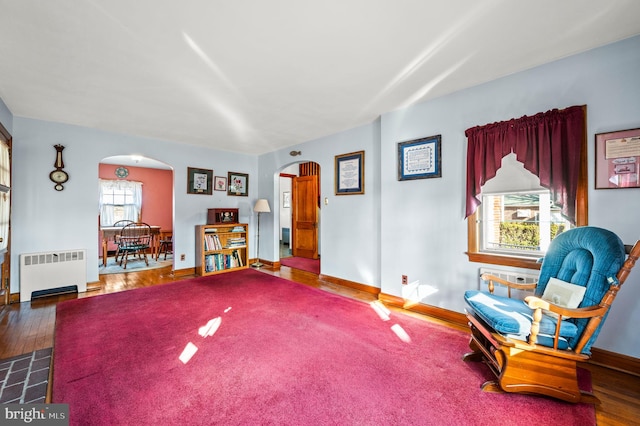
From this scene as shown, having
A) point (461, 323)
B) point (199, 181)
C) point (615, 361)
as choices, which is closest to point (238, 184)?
point (199, 181)

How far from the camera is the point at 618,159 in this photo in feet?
6.64

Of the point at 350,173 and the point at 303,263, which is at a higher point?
the point at 350,173

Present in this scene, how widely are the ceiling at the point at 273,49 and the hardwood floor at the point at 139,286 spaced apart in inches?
97.6

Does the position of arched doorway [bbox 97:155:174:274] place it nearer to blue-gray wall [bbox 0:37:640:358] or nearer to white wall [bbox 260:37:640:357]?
blue-gray wall [bbox 0:37:640:358]

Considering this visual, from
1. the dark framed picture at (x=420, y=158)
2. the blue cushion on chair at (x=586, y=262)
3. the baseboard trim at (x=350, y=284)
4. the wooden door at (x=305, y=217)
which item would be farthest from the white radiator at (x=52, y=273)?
the blue cushion on chair at (x=586, y=262)

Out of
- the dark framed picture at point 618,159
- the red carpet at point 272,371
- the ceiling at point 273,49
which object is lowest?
the red carpet at point 272,371

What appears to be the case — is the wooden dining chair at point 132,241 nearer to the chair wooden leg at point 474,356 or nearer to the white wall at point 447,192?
the white wall at point 447,192

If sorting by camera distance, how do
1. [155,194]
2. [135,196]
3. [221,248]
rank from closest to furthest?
[221,248]
[135,196]
[155,194]

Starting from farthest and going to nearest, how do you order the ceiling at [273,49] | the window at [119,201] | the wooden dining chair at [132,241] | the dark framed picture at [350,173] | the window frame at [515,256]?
1. the window at [119,201]
2. the wooden dining chair at [132,241]
3. the dark framed picture at [350,173]
4. the window frame at [515,256]
5. the ceiling at [273,49]

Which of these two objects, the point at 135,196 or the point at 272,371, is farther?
the point at 135,196

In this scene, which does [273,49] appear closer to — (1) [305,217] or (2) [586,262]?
(2) [586,262]

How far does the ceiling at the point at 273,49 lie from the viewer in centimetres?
171

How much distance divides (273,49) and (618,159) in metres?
2.79

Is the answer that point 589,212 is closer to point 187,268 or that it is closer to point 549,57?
point 549,57
